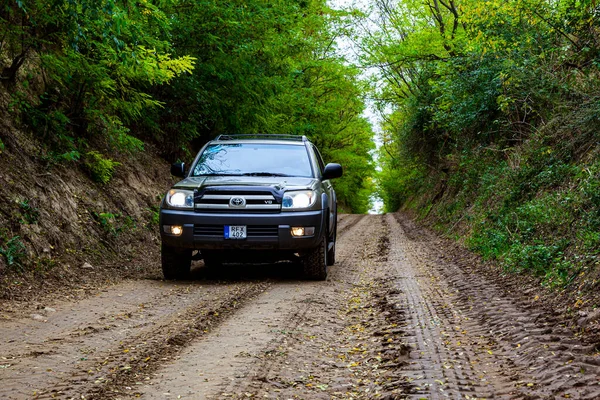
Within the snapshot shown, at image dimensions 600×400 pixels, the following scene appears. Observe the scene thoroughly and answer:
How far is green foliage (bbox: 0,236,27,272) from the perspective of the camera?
24.2 feet

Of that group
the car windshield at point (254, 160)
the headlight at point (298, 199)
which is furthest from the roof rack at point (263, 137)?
the headlight at point (298, 199)

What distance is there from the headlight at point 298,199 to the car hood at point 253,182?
88mm

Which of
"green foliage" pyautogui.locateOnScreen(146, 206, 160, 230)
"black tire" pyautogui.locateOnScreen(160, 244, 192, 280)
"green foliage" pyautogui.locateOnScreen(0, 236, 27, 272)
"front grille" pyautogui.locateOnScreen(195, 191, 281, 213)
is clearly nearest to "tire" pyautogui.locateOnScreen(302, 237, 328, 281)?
"front grille" pyautogui.locateOnScreen(195, 191, 281, 213)

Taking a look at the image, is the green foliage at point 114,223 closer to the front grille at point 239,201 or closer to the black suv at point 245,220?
the black suv at point 245,220

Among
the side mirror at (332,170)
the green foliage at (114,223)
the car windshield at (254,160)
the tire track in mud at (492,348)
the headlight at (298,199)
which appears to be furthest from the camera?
the green foliage at (114,223)

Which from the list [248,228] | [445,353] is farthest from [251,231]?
[445,353]

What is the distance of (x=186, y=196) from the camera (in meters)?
8.17

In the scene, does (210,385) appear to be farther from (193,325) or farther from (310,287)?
(310,287)

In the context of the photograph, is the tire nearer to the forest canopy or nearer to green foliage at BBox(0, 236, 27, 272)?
the forest canopy

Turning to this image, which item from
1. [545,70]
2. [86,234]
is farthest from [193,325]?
[545,70]

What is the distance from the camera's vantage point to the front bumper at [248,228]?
7953 millimetres

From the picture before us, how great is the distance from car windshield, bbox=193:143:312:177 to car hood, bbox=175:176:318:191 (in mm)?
254

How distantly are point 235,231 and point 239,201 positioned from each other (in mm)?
403

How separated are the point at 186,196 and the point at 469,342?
457cm
